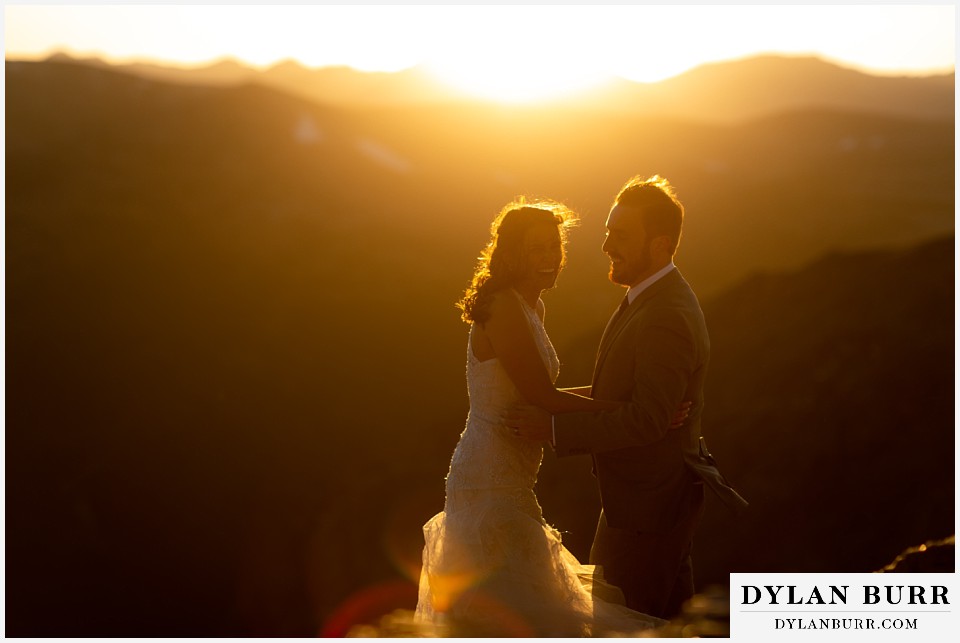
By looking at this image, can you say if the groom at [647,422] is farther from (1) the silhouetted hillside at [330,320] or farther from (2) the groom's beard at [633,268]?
(1) the silhouetted hillside at [330,320]

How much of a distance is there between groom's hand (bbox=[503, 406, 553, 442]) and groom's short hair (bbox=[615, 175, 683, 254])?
1198 mm

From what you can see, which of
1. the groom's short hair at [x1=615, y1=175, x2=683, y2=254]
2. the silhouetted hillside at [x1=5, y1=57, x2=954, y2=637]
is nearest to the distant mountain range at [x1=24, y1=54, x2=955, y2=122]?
the silhouetted hillside at [x1=5, y1=57, x2=954, y2=637]

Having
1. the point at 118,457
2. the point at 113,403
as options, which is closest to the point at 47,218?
the point at 113,403

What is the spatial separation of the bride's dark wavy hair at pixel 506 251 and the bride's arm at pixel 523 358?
3.0 inches

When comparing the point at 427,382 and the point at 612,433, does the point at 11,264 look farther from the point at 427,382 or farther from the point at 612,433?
the point at 612,433

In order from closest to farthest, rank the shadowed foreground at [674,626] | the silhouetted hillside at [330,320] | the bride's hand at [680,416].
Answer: the shadowed foreground at [674,626] < the bride's hand at [680,416] < the silhouetted hillside at [330,320]

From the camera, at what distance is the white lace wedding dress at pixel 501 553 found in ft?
16.3

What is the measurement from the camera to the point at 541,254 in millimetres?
5238

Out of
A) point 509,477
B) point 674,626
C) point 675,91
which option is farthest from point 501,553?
point 675,91

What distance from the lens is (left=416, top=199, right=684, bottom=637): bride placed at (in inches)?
199

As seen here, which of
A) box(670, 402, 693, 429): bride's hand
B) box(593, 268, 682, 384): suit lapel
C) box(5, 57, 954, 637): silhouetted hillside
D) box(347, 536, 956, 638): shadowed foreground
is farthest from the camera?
box(5, 57, 954, 637): silhouetted hillside

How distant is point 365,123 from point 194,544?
53.2m

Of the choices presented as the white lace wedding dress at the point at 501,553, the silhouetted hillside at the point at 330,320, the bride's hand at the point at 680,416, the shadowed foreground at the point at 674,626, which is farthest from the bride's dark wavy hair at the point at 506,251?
Result: the silhouetted hillside at the point at 330,320

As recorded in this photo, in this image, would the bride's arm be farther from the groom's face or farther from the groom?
the groom's face
